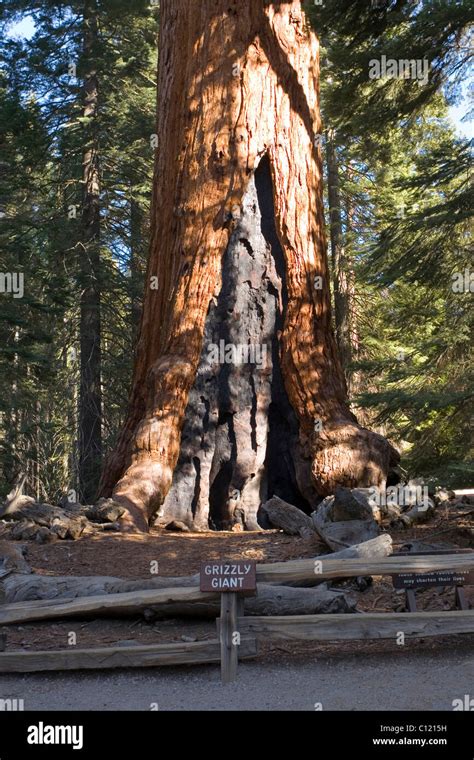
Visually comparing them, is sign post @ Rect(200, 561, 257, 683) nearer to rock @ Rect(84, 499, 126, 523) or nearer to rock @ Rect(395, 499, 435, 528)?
rock @ Rect(84, 499, 126, 523)

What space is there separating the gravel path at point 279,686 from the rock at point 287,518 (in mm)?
3714

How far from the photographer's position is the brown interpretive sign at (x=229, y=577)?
19.8 ft

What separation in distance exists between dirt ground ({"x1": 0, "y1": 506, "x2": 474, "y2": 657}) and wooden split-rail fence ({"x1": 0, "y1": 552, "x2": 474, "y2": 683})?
388mm

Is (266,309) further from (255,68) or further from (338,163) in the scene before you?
(338,163)

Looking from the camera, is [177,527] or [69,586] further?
[177,527]

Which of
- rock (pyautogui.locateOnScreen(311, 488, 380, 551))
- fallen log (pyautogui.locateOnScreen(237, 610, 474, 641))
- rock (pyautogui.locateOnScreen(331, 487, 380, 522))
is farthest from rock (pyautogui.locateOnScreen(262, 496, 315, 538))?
fallen log (pyautogui.locateOnScreen(237, 610, 474, 641))

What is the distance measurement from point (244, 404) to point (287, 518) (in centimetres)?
191

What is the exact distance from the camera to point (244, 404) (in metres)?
11.6

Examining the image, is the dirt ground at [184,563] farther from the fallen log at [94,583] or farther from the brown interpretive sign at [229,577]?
the brown interpretive sign at [229,577]

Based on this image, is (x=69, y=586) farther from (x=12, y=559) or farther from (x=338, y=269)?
(x=338, y=269)

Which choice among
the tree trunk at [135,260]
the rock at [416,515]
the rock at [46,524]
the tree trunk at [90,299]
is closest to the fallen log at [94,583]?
the rock at [46,524]

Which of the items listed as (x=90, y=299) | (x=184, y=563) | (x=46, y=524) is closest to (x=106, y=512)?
(x=46, y=524)

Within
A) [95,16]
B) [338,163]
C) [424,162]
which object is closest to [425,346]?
[424,162]

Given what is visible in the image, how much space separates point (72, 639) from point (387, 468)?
560 centimetres
